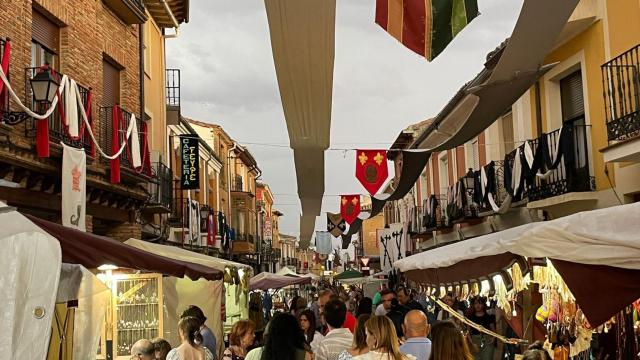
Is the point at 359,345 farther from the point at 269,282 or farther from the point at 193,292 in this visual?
the point at 269,282

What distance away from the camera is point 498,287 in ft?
28.0

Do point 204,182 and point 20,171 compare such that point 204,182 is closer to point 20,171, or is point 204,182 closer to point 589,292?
point 20,171

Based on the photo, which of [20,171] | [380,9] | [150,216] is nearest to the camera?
[380,9]

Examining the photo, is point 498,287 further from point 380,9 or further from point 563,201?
point 563,201

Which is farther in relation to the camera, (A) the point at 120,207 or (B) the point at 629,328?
(A) the point at 120,207

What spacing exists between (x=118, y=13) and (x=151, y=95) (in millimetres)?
4190

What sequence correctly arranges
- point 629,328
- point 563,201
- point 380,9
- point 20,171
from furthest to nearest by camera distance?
point 563,201
point 20,171
point 629,328
point 380,9

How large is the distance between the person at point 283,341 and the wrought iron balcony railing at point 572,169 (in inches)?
371

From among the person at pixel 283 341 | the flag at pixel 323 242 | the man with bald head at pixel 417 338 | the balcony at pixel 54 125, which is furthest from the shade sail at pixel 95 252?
the flag at pixel 323 242

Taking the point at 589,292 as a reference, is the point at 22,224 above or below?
above

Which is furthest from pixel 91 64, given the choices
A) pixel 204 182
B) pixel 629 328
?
pixel 204 182

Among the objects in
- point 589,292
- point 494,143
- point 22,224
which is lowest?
point 589,292

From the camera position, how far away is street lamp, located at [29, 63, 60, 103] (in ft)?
35.0

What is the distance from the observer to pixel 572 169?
13906 millimetres
